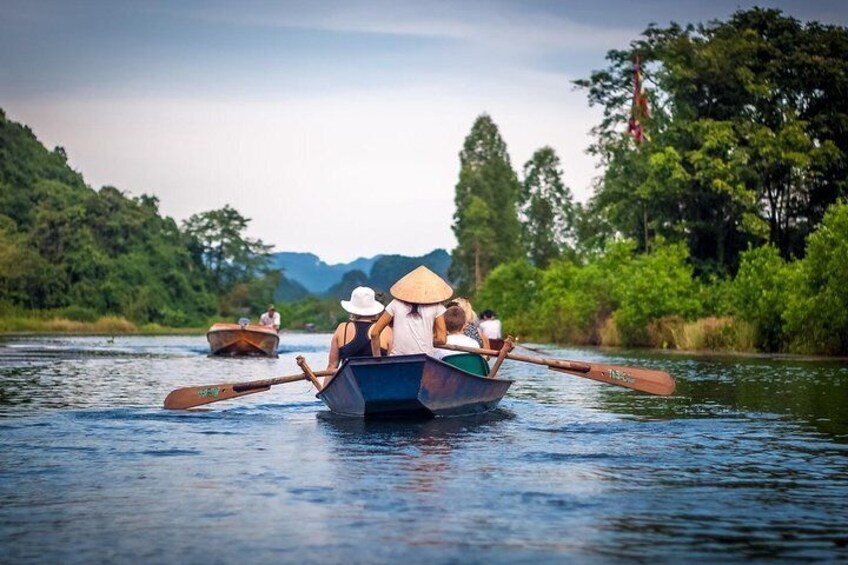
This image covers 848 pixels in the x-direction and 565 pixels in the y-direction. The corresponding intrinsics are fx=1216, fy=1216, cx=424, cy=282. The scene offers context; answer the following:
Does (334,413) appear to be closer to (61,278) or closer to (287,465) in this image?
(287,465)

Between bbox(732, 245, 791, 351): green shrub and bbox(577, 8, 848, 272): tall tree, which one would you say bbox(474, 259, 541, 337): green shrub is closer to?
bbox(577, 8, 848, 272): tall tree

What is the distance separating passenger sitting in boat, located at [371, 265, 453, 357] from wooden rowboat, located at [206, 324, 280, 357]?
27.5 m

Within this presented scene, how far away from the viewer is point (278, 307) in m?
150

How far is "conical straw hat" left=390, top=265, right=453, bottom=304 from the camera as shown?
15.6 metres

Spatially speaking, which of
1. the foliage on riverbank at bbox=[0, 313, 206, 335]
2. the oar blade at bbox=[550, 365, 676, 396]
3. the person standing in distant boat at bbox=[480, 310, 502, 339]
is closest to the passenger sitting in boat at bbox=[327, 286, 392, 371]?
the oar blade at bbox=[550, 365, 676, 396]

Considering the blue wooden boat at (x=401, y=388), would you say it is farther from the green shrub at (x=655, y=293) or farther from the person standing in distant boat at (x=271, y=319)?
the green shrub at (x=655, y=293)

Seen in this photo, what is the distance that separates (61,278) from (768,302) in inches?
2817

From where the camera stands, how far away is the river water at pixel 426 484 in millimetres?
7730

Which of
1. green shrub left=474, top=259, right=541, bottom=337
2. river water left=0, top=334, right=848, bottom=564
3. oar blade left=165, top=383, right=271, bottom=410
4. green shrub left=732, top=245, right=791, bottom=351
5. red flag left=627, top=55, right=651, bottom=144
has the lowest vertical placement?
river water left=0, top=334, right=848, bottom=564

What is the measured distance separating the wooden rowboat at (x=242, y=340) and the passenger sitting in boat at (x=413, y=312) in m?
27.5

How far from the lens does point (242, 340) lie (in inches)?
1709

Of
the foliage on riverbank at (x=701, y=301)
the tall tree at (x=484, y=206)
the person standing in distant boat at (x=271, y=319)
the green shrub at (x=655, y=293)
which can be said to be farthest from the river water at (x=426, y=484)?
the tall tree at (x=484, y=206)

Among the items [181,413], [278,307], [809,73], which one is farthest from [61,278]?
[181,413]

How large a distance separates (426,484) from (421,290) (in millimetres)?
5593
